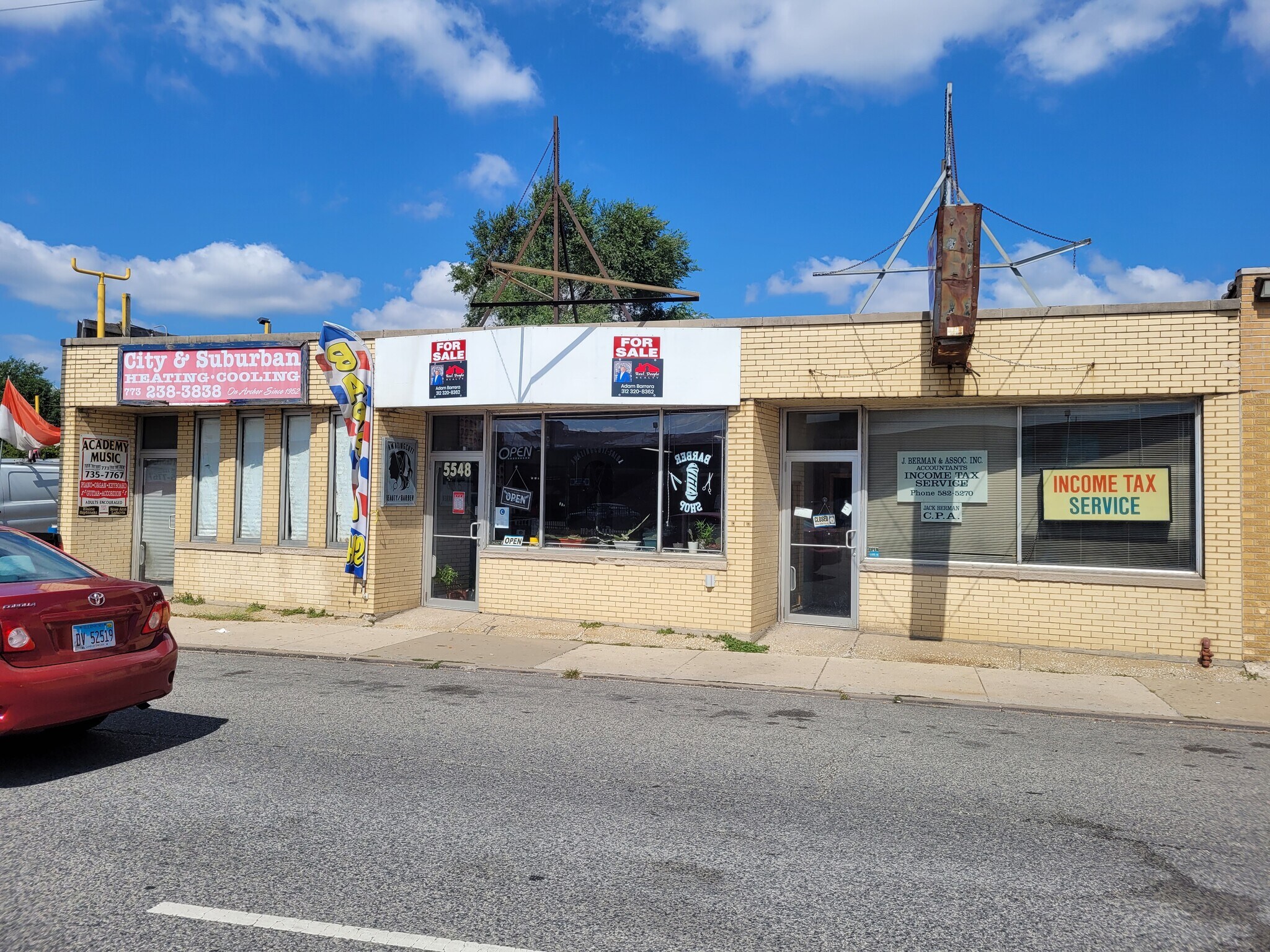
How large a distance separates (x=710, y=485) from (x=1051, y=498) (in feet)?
13.5

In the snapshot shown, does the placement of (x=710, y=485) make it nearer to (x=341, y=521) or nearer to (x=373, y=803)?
(x=341, y=521)

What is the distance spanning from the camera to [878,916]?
160 inches

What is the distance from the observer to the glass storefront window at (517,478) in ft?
44.0

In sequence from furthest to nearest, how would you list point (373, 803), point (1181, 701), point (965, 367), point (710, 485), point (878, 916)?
point (710, 485), point (965, 367), point (1181, 701), point (373, 803), point (878, 916)

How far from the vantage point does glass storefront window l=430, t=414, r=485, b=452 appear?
45.6 ft

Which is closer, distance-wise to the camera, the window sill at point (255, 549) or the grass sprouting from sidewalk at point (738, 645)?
the grass sprouting from sidewalk at point (738, 645)

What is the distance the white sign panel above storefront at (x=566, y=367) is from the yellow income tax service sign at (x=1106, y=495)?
3948 millimetres

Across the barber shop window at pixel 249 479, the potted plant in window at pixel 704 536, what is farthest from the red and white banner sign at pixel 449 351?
the potted plant in window at pixel 704 536

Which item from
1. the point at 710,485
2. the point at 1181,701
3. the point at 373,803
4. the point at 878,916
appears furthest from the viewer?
the point at 710,485

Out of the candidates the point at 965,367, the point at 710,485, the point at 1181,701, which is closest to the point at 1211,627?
the point at 1181,701

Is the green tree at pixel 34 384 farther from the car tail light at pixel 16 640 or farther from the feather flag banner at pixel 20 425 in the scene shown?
the car tail light at pixel 16 640

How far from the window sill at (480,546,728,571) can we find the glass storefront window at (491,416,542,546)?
0.24 metres

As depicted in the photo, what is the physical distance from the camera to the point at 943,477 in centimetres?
→ 1187

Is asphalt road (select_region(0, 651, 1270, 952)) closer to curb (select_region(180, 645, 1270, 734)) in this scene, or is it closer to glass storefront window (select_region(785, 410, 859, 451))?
curb (select_region(180, 645, 1270, 734))
